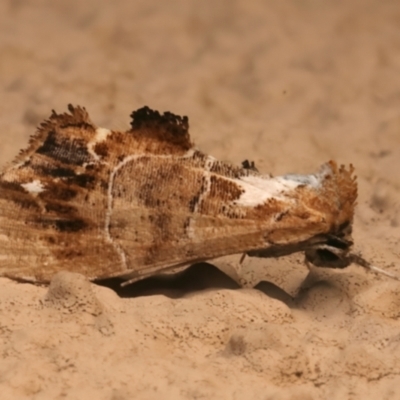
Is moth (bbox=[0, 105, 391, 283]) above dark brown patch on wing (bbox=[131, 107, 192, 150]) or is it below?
below

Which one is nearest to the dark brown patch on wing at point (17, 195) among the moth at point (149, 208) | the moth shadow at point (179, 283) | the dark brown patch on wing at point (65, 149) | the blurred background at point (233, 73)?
the moth at point (149, 208)

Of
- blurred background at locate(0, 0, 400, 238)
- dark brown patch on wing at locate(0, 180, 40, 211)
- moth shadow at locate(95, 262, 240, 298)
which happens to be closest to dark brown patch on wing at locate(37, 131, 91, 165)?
dark brown patch on wing at locate(0, 180, 40, 211)

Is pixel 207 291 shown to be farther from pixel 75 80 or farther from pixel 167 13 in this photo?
pixel 167 13

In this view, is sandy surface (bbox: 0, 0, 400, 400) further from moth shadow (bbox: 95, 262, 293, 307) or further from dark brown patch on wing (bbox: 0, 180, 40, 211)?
dark brown patch on wing (bbox: 0, 180, 40, 211)

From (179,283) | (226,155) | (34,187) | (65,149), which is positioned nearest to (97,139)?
(65,149)

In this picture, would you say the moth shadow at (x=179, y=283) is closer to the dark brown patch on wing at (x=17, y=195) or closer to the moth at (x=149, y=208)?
the moth at (x=149, y=208)

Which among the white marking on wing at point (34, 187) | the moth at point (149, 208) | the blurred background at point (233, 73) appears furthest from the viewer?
the blurred background at point (233, 73)
